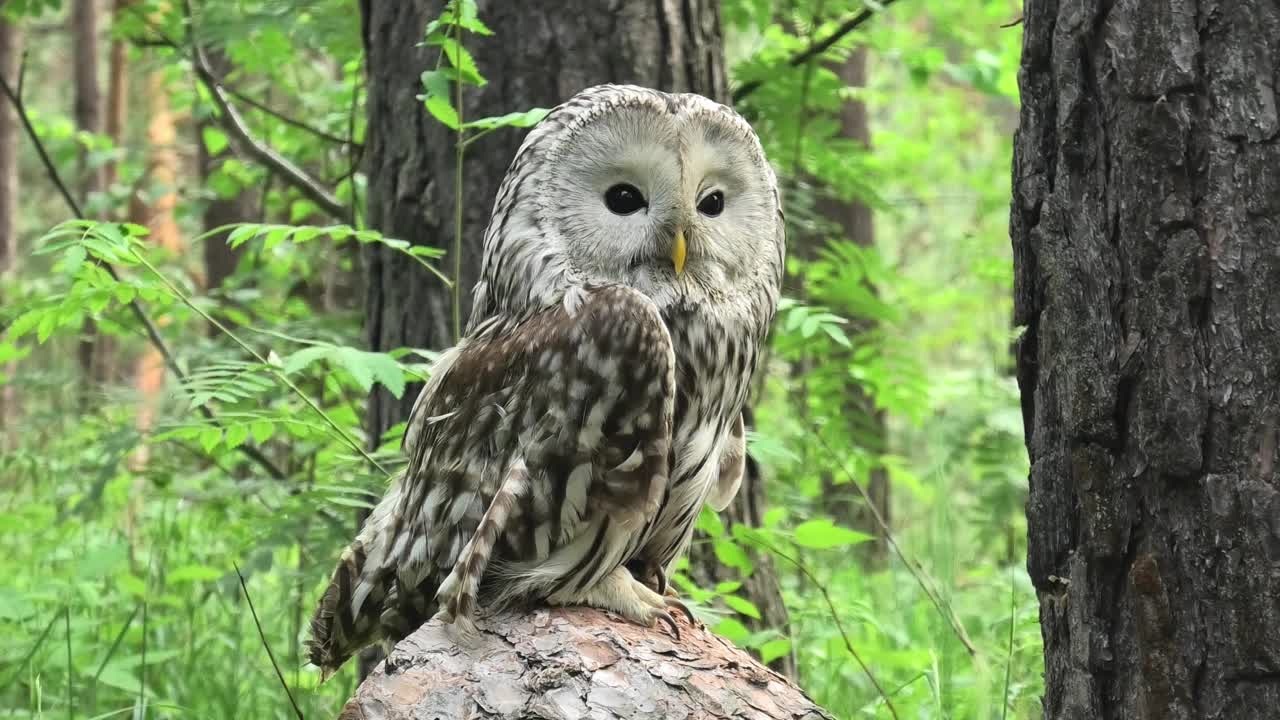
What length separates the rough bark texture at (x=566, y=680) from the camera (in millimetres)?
1826

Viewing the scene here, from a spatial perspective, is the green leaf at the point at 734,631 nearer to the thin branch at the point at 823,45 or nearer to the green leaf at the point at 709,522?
the green leaf at the point at 709,522

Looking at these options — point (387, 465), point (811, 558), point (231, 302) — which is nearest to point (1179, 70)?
point (387, 465)

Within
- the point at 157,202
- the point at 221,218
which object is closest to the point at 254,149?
the point at 221,218

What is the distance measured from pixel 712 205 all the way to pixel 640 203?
150 millimetres

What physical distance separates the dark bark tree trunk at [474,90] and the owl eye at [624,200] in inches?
35.6

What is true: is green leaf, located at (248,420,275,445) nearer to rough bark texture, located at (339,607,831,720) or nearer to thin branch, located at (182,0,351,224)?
rough bark texture, located at (339,607,831,720)

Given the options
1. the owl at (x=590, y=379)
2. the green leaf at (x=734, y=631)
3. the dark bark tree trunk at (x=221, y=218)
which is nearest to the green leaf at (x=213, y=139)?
the dark bark tree trunk at (x=221, y=218)

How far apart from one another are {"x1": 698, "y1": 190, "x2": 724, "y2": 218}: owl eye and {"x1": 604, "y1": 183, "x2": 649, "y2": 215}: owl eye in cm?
12

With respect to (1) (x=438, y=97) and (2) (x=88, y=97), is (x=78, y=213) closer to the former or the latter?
(1) (x=438, y=97)

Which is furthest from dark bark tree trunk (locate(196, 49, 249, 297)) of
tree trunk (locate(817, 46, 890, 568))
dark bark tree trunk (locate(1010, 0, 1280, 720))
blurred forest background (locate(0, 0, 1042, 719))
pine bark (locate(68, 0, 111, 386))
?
dark bark tree trunk (locate(1010, 0, 1280, 720))

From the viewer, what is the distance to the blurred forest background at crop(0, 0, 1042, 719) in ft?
8.59

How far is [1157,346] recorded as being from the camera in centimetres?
147

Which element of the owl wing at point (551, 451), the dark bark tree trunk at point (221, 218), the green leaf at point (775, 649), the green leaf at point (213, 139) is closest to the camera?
the owl wing at point (551, 451)

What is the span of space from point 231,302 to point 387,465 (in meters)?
3.81
